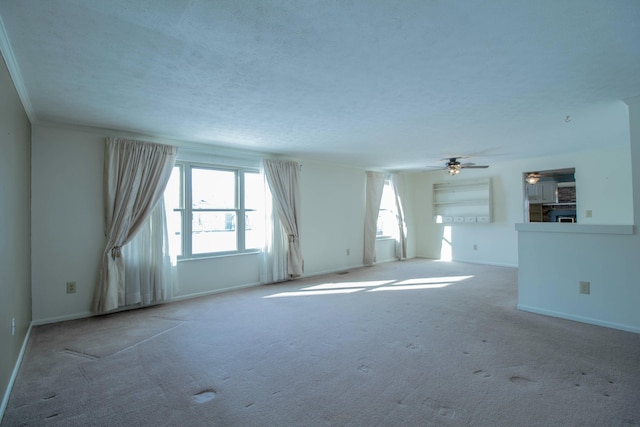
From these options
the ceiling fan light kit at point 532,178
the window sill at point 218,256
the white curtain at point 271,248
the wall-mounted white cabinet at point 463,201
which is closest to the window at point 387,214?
the wall-mounted white cabinet at point 463,201

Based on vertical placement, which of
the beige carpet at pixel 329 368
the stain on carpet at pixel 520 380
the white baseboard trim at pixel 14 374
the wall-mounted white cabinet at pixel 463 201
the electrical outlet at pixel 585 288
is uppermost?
the wall-mounted white cabinet at pixel 463 201

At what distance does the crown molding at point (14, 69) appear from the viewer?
1.85 meters

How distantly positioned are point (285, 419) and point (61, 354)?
224 cm

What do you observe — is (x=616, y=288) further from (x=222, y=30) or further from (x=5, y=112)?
(x=5, y=112)

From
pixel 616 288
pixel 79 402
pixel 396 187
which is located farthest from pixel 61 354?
pixel 396 187

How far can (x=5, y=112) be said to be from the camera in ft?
7.06

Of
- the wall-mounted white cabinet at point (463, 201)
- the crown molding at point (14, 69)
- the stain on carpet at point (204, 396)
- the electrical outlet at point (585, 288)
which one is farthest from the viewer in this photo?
the wall-mounted white cabinet at point (463, 201)

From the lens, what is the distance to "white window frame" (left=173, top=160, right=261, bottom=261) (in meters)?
4.52

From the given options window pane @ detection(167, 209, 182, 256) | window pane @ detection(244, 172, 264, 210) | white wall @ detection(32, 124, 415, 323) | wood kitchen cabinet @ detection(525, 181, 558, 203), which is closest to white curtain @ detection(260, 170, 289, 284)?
window pane @ detection(244, 172, 264, 210)

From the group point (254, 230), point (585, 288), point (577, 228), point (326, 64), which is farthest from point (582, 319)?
point (254, 230)

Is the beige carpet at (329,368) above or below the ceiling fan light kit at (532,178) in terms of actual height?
below

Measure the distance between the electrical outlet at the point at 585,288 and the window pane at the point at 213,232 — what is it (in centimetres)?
458

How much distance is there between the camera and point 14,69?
7.32ft

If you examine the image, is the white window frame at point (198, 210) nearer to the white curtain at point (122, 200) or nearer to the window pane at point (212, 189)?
the window pane at point (212, 189)
